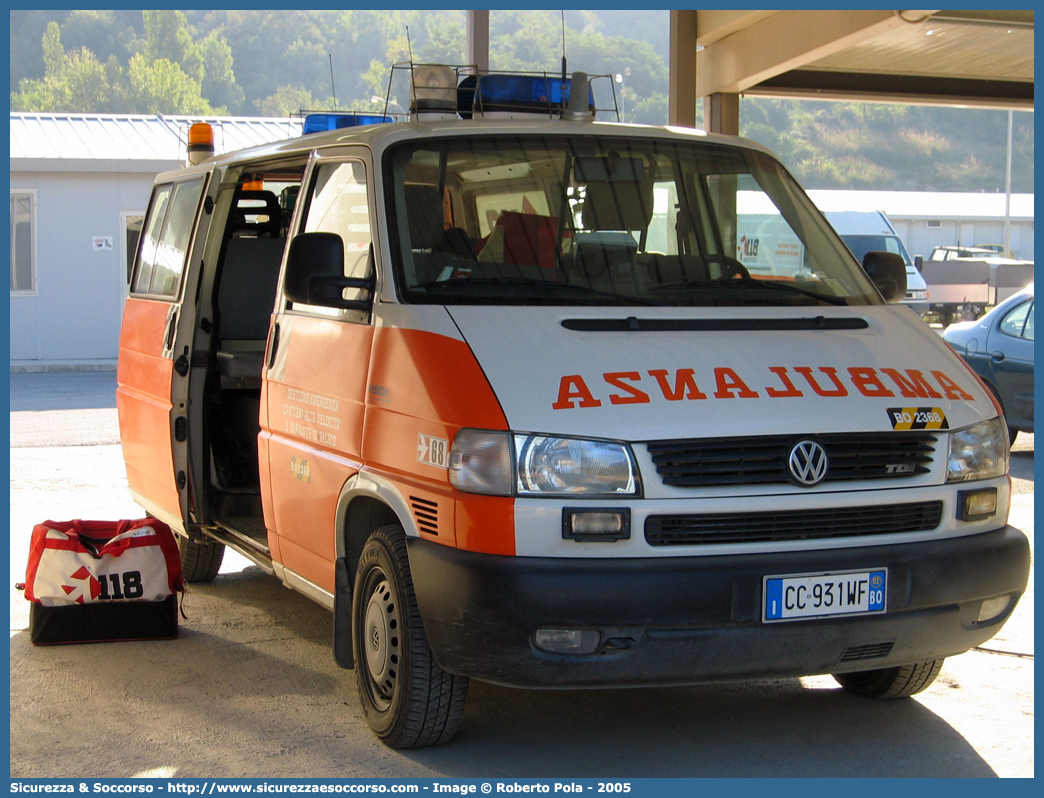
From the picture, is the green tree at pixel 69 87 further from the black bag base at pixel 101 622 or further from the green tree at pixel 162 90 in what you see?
the black bag base at pixel 101 622

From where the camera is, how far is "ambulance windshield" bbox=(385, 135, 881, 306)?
4410mm

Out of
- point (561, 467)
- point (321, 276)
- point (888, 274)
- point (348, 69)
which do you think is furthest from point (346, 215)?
point (348, 69)

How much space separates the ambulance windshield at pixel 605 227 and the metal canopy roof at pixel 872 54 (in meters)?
5.24

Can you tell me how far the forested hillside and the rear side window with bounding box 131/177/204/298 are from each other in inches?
2899

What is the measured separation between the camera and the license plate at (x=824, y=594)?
12.3ft

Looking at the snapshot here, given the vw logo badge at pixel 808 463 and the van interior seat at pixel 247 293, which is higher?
the van interior seat at pixel 247 293

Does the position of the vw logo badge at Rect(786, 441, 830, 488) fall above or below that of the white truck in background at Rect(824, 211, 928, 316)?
below

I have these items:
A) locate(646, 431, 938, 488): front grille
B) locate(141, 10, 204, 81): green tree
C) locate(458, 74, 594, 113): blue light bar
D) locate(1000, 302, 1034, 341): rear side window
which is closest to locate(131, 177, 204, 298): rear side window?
locate(458, 74, 594, 113): blue light bar

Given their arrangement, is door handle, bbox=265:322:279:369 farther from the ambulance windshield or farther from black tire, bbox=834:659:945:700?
black tire, bbox=834:659:945:700

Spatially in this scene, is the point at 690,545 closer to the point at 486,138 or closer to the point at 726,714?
the point at 726,714

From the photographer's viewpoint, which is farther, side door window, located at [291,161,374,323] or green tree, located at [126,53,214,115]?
green tree, located at [126,53,214,115]

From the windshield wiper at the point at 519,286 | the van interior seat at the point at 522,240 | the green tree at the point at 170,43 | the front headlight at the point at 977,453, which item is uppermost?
the green tree at the point at 170,43

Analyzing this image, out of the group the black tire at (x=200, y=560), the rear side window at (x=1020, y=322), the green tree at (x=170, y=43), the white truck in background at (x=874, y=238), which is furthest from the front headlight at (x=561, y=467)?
the green tree at (x=170, y=43)
